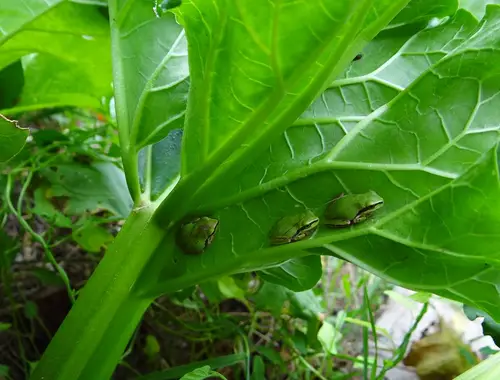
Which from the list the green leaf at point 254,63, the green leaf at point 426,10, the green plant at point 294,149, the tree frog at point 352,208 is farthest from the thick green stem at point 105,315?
the green leaf at point 426,10

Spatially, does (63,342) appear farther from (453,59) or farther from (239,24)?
(453,59)

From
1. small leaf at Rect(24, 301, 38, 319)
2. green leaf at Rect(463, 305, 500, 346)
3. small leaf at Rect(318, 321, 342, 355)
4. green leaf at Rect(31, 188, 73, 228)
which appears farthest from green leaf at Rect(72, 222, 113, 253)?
green leaf at Rect(463, 305, 500, 346)

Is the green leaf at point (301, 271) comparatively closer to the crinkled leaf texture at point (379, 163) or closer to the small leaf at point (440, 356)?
the crinkled leaf texture at point (379, 163)

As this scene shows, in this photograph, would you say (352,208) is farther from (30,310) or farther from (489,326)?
(30,310)

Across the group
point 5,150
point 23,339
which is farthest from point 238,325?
point 5,150

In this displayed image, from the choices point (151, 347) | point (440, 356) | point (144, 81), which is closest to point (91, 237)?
point (151, 347)
